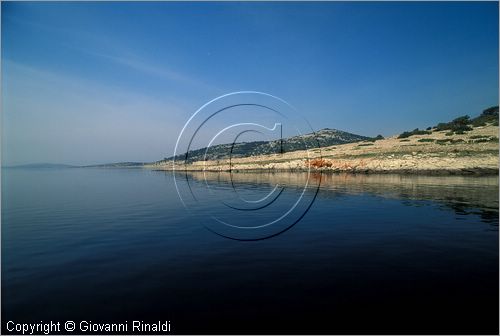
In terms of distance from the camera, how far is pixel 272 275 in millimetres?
13469

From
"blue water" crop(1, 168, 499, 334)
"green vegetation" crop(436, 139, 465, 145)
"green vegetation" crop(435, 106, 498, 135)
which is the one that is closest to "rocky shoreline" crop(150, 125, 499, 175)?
"green vegetation" crop(436, 139, 465, 145)

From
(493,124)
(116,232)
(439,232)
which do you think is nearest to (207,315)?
(116,232)

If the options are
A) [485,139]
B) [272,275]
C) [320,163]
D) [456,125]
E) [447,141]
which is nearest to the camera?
[272,275]

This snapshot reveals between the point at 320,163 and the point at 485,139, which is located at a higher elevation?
the point at 485,139

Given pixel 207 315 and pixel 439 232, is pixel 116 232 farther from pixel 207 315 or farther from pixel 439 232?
pixel 439 232

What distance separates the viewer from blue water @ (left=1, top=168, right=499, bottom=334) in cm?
989

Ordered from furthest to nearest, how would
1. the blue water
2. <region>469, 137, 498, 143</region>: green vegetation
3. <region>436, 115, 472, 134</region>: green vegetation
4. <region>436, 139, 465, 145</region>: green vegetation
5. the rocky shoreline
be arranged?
<region>436, 115, 472, 134</region>: green vegetation → <region>436, 139, 465, 145</region>: green vegetation → <region>469, 137, 498, 143</region>: green vegetation → the rocky shoreline → the blue water

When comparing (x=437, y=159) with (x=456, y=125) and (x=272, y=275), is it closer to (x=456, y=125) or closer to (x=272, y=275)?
(x=456, y=125)

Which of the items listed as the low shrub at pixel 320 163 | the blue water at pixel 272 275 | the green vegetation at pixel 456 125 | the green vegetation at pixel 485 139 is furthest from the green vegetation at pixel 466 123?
the blue water at pixel 272 275

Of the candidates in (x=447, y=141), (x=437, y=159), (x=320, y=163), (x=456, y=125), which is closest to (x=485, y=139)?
(x=447, y=141)

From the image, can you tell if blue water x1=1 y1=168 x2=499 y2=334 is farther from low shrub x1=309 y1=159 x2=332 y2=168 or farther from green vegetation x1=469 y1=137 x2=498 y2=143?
low shrub x1=309 y1=159 x2=332 y2=168

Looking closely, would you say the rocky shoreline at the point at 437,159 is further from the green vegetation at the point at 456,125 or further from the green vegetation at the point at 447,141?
the green vegetation at the point at 456,125

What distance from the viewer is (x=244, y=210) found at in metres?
31.8

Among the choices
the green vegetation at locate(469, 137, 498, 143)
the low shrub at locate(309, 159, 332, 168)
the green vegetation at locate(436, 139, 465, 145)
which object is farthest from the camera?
the low shrub at locate(309, 159, 332, 168)
